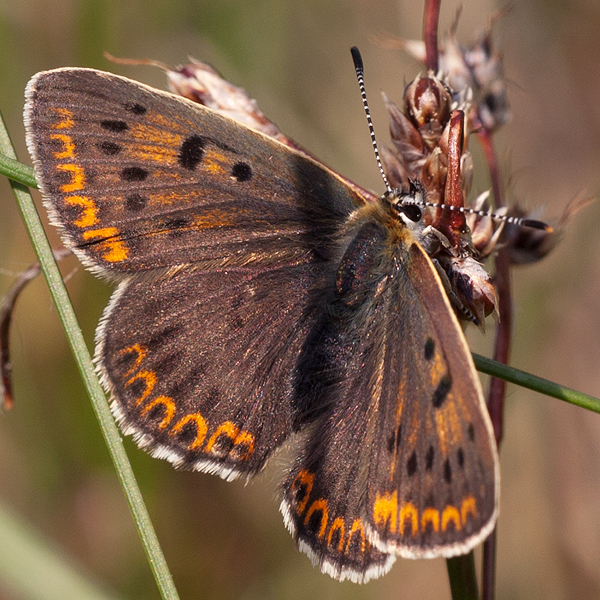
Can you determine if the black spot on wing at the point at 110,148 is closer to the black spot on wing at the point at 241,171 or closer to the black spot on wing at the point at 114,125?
the black spot on wing at the point at 114,125

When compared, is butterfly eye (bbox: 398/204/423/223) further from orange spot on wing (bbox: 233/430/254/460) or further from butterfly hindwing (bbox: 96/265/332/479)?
orange spot on wing (bbox: 233/430/254/460)

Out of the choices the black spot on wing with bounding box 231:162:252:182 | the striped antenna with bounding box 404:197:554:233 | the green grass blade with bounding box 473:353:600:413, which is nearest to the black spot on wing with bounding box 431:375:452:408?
the green grass blade with bounding box 473:353:600:413

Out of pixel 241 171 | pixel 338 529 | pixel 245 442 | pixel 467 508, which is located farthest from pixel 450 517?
pixel 241 171

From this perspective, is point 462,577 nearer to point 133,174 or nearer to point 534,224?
point 534,224

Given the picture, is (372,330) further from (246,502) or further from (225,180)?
(246,502)

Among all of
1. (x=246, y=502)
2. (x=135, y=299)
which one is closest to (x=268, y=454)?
(x=135, y=299)

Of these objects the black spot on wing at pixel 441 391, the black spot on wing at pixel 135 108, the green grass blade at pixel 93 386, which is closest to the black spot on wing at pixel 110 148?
the black spot on wing at pixel 135 108
